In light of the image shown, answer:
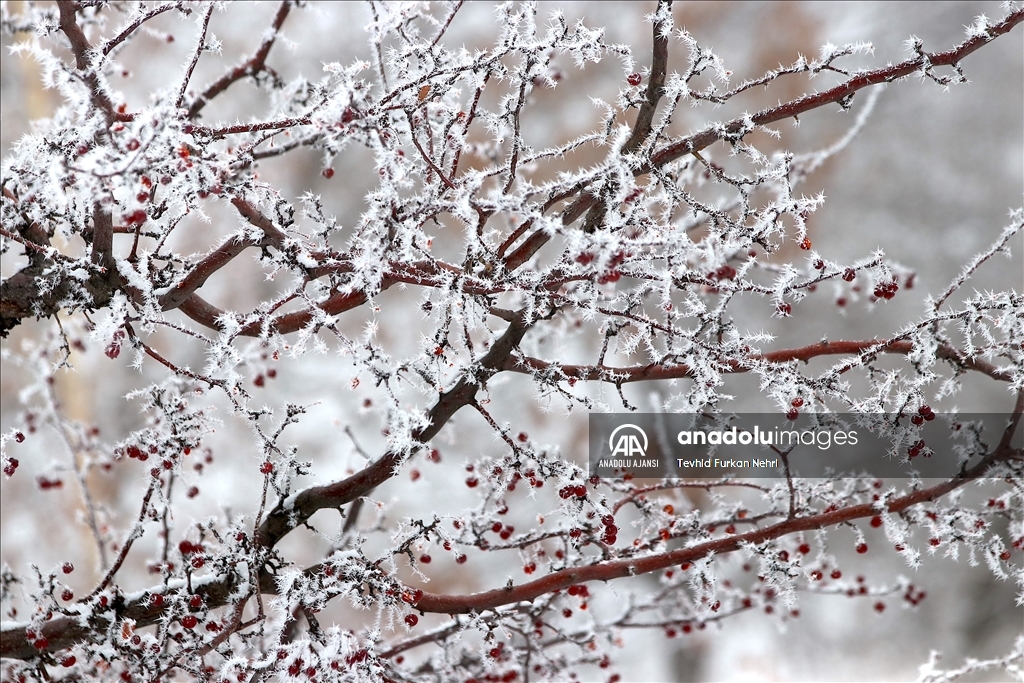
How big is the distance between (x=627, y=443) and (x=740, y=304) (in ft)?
10.7

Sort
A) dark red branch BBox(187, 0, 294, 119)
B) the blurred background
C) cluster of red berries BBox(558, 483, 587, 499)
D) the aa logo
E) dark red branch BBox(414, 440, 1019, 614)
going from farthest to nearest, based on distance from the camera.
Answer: the blurred background < dark red branch BBox(187, 0, 294, 119) < the aa logo < dark red branch BBox(414, 440, 1019, 614) < cluster of red berries BBox(558, 483, 587, 499)

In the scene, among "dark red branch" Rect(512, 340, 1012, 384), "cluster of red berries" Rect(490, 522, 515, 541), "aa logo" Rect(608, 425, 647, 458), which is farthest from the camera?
"aa logo" Rect(608, 425, 647, 458)

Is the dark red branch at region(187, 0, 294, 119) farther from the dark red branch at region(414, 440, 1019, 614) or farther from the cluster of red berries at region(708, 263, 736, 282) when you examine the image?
the cluster of red berries at region(708, 263, 736, 282)

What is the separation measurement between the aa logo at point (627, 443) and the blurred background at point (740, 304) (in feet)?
8.89

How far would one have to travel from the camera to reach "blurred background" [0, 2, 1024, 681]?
4.46m

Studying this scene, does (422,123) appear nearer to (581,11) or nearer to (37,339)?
(581,11)

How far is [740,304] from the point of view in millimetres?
4707

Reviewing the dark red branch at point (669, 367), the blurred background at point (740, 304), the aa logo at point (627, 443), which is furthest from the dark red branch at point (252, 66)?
the blurred background at point (740, 304)

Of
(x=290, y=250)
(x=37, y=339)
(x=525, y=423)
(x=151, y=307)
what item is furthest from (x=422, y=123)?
(x=37, y=339)

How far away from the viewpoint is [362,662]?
3.69 feet

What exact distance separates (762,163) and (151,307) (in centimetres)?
86

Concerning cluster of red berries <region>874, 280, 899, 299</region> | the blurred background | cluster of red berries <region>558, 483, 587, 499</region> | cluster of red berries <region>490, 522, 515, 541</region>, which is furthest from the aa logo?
the blurred background

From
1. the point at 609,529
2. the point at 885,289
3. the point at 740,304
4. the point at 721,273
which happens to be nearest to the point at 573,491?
the point at 609,529

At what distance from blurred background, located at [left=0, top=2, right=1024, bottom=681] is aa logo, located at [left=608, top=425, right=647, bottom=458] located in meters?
2.71
